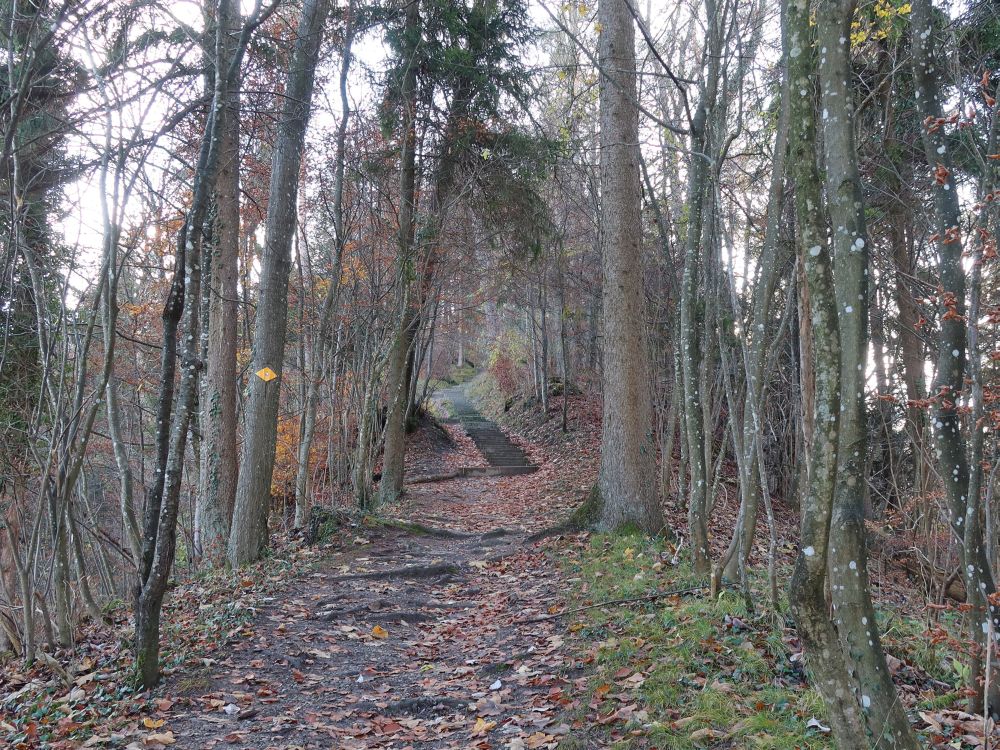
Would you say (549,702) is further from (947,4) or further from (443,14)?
(443,14)

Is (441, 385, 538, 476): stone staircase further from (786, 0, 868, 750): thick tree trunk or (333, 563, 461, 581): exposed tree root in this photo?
(786, 0, 868, 750): thick tree trunk

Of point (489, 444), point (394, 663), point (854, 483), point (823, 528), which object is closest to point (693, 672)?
point (823, 528)

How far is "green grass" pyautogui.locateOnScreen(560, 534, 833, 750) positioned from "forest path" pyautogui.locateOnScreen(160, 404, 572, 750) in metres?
0.39

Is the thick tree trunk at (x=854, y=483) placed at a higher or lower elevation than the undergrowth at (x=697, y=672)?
higher

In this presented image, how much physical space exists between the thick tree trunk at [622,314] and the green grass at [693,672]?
90.9 inches

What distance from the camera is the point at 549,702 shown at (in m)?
4.57

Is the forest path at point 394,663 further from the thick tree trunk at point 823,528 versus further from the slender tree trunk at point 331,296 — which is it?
the thick tree trunk at point 823,528

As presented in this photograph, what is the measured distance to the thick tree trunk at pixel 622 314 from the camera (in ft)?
29.5

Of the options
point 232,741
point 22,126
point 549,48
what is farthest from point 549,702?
point 549,48

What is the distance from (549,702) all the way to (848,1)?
4.40 meters

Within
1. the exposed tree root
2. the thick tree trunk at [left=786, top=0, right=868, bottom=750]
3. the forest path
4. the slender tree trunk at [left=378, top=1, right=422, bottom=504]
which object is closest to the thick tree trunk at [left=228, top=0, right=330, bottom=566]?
the forest path

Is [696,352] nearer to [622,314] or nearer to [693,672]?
[622,314]

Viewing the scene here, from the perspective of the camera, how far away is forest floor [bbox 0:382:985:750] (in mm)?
4047

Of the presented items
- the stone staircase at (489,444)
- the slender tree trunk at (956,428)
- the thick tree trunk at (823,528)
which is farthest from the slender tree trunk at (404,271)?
the thick tree trunk at (823,528)
